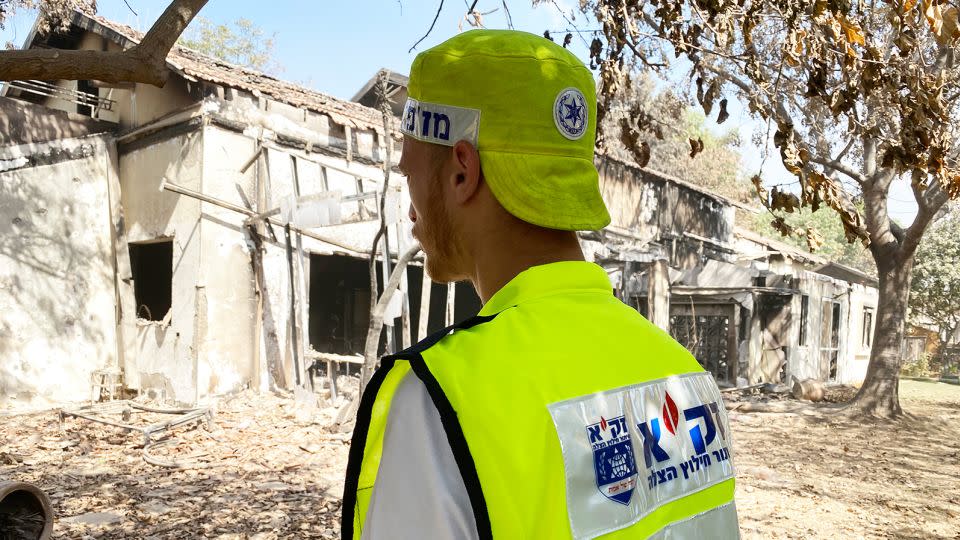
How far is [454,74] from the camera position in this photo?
3.67 feet

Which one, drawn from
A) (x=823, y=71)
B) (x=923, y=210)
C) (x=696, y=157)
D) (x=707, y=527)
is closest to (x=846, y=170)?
(x=923, y=210)

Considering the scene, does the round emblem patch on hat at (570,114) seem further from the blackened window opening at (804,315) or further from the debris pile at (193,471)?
the blackened window opening at (804,315)

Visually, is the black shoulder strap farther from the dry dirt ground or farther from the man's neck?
the dry dirt ground

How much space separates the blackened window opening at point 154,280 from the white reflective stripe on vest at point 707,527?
14750 millimetres

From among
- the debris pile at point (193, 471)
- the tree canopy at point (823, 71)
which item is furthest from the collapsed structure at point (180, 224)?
the tree canopy at point (823, 71)

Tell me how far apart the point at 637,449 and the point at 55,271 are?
528 inches

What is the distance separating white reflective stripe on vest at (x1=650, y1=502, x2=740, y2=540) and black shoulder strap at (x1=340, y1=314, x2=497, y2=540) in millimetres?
324

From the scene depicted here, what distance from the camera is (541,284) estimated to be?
3.60 feet

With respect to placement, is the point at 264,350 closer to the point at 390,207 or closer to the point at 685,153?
the point at 390,207

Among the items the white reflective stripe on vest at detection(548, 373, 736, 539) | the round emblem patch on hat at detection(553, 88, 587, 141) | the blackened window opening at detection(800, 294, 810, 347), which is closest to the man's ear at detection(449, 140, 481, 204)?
the round emblem patch on hat at detection(553, 88, 587, 141)

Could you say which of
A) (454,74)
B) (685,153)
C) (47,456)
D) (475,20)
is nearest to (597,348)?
(454,74)

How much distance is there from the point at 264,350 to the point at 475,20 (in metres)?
8.64

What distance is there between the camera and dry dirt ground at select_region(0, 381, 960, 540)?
6.68 metres

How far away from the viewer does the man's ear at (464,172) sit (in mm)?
1116
